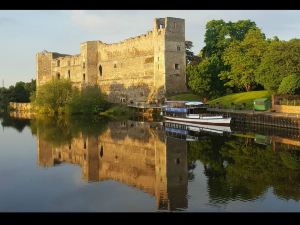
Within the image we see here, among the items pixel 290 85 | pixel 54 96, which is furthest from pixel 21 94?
pixel 290 85

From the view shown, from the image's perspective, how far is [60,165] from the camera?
17094mm

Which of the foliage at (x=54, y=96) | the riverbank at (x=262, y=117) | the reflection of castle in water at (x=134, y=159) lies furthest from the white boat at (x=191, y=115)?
the foliage at (x=54, y=96)

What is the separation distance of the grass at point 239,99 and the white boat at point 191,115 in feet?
9.23

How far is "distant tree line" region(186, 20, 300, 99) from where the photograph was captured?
29.7 metres

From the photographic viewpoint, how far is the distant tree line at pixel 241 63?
29.7m

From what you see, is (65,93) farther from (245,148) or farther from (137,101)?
(245,148)

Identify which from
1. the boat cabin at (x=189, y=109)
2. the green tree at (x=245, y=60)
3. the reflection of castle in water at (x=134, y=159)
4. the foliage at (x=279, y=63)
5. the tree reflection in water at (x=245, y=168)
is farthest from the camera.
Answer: the green tree at (x=245, y=60)

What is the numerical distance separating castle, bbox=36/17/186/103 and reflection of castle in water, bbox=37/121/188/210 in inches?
599

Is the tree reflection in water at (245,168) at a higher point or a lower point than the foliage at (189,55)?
lower

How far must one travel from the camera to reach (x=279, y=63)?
30.2 meters

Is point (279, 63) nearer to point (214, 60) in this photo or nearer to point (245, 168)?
point (214, 60)

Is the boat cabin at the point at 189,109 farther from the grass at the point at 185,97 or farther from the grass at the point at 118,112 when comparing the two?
the grass at the point at 118,112

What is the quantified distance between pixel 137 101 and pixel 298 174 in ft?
108
